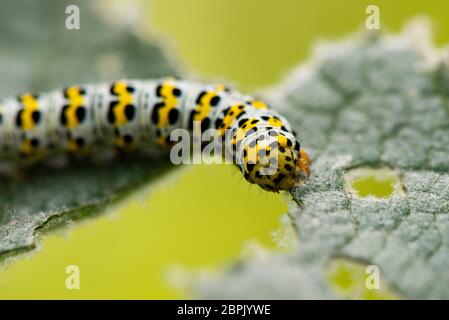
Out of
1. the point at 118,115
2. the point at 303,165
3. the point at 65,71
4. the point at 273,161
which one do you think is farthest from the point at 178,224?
the point at 273,161

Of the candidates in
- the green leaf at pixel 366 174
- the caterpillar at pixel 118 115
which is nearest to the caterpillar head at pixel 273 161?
the green leaf at pixel 366 174

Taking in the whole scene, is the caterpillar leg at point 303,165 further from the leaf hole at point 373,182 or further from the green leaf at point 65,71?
the green leaf at point 65,71

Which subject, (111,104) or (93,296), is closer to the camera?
(111,104)

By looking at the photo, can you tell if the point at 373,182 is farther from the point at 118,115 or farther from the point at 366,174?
the point at 118,115

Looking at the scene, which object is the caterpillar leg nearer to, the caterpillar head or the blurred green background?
the caterpillar head

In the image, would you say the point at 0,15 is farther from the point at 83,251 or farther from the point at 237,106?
the point at 237,106
